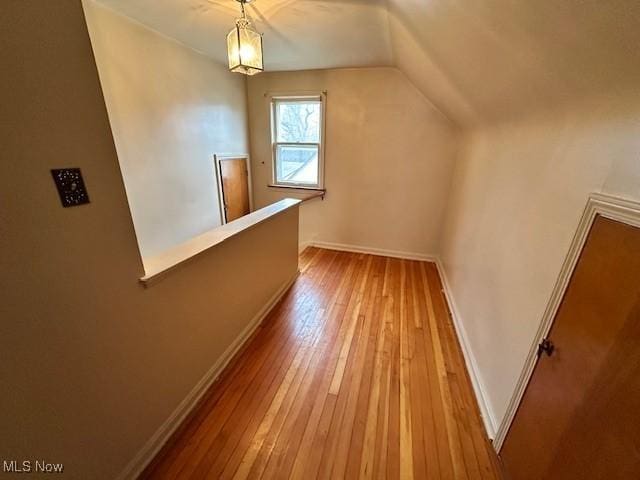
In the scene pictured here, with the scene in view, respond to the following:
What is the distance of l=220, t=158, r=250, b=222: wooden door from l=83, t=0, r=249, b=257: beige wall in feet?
0.56

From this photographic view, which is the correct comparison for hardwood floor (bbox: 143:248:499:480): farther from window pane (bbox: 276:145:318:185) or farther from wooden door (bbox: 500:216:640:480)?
window pane (bbox: 276:145:318:185)

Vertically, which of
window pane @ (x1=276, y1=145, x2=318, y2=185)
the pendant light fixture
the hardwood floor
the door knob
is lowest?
the hardwood floor

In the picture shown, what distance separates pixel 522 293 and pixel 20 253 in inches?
80.9

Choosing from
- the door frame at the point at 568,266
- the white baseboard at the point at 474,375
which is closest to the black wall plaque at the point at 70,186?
the door frame at the point at 568,266

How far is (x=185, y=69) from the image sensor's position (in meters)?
2.84

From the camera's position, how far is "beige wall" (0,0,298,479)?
0.73 meters

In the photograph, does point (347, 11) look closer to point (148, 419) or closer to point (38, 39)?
point (38, 39)

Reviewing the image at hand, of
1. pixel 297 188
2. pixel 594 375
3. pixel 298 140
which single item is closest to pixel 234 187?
Answer: pixel 297 188

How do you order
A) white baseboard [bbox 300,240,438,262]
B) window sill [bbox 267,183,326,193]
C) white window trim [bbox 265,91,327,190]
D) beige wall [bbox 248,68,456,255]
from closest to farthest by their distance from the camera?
beige wall [bbox 248,68,456,255]
white window trim [bbox 265,91,327,190]
white baseboard [bbox 300,240,438,262]
window sill [bbox 267,183,326,193]

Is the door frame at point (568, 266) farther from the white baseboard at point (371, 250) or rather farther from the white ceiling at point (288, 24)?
the white baseboard at point (371, 250)

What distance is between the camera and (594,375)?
84 centimetres

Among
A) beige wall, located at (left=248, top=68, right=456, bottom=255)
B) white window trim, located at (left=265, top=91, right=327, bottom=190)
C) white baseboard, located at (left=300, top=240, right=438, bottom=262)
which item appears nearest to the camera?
beige wall, located at (left=248, top=68, right=456, bottom=255)

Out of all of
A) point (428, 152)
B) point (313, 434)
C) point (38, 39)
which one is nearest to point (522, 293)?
point (313, 434)

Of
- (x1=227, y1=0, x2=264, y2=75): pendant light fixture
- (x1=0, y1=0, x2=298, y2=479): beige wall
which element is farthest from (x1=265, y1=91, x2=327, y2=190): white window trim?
(x1=0, y1=0, x2=298, y2=479): beige wall
